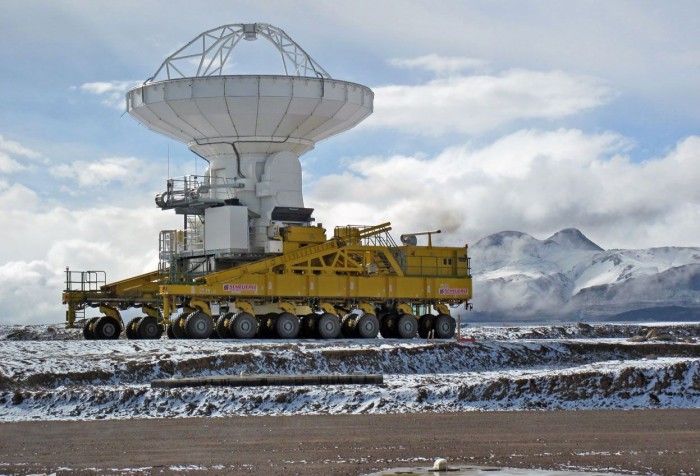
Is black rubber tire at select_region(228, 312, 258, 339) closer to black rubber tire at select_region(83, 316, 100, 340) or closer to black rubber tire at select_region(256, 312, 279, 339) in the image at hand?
black rubber tire at select_region(256, 312, 279, 339)

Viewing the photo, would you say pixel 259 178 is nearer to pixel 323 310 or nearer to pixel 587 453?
pixel 323 310

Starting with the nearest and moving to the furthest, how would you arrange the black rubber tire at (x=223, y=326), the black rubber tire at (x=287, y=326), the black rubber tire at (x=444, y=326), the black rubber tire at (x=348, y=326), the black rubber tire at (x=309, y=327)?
the black rubber tire at (x=223, y=326) → the black rubber tire at (x=287, y=326) → the black rubber tire at (x=309, y=327) → the black rubber tire at (x=348, y=326) → the black rubber tire at (x=444, y=326)

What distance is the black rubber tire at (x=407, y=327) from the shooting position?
170 ft

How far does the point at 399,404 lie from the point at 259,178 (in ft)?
92.5

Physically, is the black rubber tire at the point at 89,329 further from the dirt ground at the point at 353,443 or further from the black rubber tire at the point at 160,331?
the dirt ground at the point at 353,443

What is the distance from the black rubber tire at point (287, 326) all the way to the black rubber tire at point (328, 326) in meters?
0.93

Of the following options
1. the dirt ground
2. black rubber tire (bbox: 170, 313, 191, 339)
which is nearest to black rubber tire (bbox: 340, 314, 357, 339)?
black rubber tire (bbox: 170, 313, 191, 339)

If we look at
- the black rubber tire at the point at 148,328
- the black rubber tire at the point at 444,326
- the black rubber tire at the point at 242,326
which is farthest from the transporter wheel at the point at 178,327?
the black rubber tire at the point at 444,326

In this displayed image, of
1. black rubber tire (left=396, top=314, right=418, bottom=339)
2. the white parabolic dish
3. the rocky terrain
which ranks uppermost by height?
the white parabolic dish

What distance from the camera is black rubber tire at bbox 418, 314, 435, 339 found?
5306cm

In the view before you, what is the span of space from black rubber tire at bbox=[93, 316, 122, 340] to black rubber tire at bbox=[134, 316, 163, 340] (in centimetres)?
98

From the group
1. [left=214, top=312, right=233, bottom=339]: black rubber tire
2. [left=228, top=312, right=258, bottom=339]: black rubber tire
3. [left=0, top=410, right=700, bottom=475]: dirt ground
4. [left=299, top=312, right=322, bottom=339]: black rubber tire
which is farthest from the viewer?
[left=299, top=312, right=322, bottom=339]: black rubber tire

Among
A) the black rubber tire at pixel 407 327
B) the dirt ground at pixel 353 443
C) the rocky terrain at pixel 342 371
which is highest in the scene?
the black rubber tire at pixel 407 327

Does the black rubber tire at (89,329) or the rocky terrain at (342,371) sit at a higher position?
the black rubber tire at (89,329)
